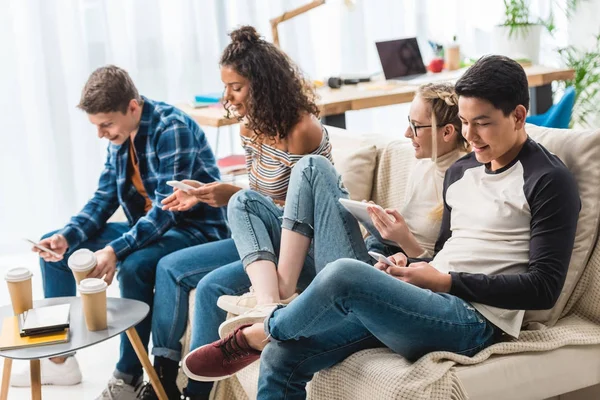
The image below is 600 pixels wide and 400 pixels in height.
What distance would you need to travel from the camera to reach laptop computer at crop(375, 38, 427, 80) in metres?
4.11

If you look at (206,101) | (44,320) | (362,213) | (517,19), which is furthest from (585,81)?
(44,320)

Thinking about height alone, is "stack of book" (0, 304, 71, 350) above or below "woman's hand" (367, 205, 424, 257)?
below

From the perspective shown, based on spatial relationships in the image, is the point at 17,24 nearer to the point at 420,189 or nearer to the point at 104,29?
the point at 104,29

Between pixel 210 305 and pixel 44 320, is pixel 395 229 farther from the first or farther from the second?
pixel 44 320

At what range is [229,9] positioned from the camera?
4387mm

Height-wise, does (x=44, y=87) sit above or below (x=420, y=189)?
above

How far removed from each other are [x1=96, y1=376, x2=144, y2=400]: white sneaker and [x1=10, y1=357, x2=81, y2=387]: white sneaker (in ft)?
1.04

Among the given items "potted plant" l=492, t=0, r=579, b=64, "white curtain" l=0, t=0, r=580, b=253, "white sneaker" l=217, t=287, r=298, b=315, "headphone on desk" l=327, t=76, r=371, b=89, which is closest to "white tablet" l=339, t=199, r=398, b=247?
"white sneaker" l=217, t=287, r=298, b=315

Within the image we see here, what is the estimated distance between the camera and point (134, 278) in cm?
258

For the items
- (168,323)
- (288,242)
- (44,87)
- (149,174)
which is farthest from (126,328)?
(44,87)

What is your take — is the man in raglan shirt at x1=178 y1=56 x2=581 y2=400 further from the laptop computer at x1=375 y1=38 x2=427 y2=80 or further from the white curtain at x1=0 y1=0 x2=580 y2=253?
the white curtain at x1=0 y1=0 x2=580 y2=253

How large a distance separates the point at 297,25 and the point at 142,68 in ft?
2.81

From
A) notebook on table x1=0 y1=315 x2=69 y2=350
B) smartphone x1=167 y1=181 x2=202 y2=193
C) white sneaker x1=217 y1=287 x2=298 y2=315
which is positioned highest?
smartphone x1=167 y1=181 x2=202 y2=193

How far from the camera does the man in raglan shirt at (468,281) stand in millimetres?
1852
